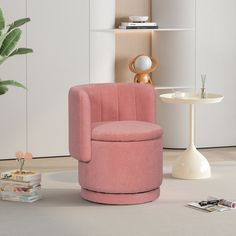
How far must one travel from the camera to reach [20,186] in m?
4.75

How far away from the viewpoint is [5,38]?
5262 mm

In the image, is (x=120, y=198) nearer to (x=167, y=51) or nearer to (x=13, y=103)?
(x=13, y=103)

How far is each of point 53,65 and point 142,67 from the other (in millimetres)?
866

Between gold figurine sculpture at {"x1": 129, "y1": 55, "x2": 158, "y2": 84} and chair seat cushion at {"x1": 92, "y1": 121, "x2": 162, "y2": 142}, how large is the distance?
6.02 ft

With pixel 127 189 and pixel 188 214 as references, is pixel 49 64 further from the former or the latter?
pixel 188 214

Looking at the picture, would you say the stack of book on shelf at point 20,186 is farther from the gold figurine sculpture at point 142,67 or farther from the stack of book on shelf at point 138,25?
the stack of book on shelf at point 138,25

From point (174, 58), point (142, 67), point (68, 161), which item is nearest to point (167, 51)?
point (174, 58)

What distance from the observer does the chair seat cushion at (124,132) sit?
4.59 meters

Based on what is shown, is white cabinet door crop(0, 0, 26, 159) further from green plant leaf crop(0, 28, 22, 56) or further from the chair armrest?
the chair armrest

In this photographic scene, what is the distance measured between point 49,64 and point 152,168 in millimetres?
1979

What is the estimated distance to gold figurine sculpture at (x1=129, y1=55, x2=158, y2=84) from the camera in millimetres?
6586

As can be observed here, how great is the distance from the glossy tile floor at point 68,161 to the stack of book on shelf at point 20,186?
3.38 ft

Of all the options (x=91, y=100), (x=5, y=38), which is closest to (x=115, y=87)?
(x=91, y=100)

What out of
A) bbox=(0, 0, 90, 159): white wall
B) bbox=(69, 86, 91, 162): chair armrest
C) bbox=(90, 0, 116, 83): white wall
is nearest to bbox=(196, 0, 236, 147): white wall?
bbox=(90, 0, 116, 83): white wall
